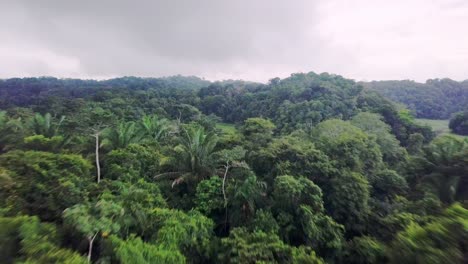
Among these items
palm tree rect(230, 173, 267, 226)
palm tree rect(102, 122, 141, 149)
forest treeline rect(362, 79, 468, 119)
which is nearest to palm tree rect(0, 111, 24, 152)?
palm tree rect(102, 122, 141, 149)

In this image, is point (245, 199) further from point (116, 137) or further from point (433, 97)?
point (433, 97)

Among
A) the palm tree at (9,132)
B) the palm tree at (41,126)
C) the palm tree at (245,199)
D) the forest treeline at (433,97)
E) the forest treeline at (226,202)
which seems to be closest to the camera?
the forest treeline at (226,202)

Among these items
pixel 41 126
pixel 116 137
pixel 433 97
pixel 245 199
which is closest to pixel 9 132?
pixel 41 126

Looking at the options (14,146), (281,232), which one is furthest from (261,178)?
(14,146)

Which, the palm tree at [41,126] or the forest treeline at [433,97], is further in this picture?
the forest treeline at [433,97]

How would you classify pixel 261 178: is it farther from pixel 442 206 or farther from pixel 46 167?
pixel 46 167

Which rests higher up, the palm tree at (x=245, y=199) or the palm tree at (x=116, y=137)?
the palm tree at (x=116, y=137)

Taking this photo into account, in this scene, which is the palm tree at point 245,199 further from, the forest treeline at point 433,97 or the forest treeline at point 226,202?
the forest treeline at point 433,97

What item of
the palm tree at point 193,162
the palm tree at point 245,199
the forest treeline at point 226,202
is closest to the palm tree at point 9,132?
the forest treeline at point 226,202
